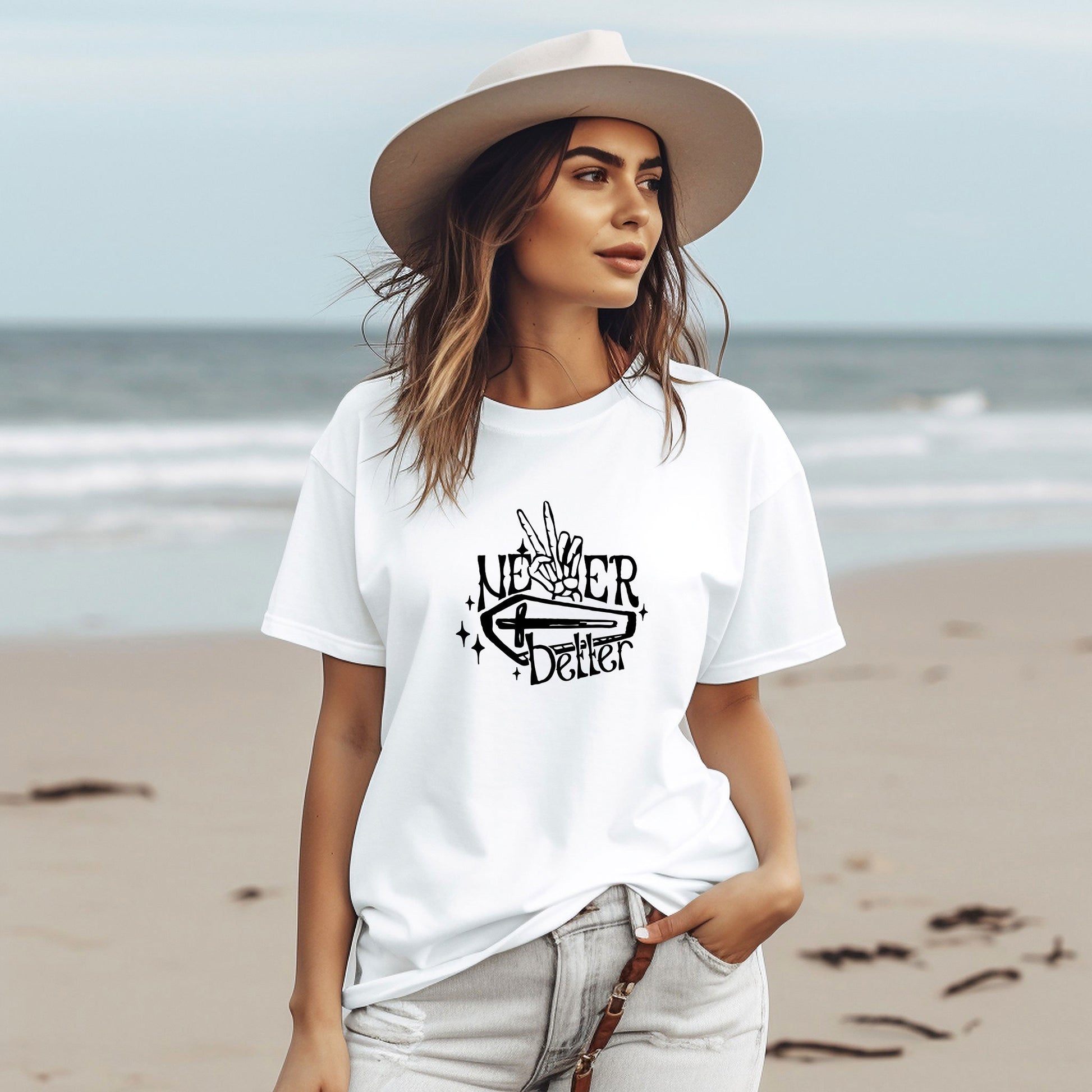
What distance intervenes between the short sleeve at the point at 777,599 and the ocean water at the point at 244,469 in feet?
2.91

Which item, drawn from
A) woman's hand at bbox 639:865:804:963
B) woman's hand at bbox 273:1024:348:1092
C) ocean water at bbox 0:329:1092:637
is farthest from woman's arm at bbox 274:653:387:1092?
ocean water at bbox 0:329:1092:637

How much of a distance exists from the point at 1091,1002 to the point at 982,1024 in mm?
323

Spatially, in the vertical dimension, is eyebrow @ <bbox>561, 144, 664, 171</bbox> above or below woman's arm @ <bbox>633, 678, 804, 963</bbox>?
above

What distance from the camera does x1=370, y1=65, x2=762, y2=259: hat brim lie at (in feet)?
5.70

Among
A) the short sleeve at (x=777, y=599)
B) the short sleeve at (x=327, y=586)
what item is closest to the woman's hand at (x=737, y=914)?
the short sleeve at (x=777, y=599)

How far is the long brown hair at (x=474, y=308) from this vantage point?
1.79m

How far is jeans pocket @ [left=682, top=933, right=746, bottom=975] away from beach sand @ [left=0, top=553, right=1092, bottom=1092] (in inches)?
63.6

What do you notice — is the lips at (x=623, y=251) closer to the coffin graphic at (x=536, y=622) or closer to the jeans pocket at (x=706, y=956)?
the coffin graphic at (x=536, y=622)

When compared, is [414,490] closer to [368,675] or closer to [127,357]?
[368,675]

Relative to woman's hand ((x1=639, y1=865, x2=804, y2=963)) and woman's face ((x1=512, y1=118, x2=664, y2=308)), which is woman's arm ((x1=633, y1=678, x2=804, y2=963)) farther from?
woman's face ((x1=512, y1=118, x2=664, y2=308))

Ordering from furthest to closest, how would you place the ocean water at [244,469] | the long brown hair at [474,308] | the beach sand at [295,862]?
the ocean water at [244,469] < the beach sand at [295,862] < the long brown hair at [474,308]

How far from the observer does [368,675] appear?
184cm

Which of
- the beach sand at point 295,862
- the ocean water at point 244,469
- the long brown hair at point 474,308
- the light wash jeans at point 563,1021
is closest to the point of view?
the light wash jeans at point 563,1021

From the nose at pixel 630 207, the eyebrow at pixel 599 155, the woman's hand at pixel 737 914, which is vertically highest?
the eyebrow at pixel 599 155
